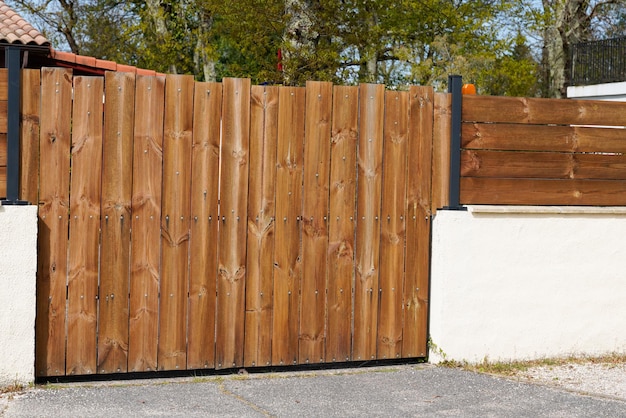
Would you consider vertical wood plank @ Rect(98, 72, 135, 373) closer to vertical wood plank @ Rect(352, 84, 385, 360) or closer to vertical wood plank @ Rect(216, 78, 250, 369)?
vertical wood plank @ Rect(216, 78, 250, 369)

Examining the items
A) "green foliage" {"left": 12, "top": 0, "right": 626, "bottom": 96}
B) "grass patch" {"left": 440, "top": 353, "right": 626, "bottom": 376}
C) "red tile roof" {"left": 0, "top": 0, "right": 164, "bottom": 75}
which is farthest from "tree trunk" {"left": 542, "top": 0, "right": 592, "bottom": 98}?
"grass patch" {"left": 440, "top": 353, "right": 626, "bottom": 376}

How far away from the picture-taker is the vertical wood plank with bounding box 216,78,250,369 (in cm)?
646

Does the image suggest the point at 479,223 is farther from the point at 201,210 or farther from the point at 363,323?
the point at 201,210

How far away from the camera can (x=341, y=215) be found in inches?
266

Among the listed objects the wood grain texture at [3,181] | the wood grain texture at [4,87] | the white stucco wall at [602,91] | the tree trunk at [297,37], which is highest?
the tree trunk at [297,37]

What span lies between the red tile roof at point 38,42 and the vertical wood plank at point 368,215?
6338mm

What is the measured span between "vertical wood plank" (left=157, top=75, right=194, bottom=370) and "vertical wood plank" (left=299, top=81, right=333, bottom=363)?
2.85ft

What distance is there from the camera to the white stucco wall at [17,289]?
593cm

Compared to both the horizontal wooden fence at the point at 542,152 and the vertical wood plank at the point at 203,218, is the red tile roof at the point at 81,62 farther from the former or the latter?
the horizontal wooden fence at the point at 542,152

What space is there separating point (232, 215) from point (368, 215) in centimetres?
104

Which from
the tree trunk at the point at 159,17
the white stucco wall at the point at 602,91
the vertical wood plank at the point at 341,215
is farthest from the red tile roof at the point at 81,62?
the tree trunk at the point at 159,17

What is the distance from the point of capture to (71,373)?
6.19 m

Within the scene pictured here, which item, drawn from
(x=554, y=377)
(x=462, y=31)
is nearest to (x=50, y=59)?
(x=554, y=377)

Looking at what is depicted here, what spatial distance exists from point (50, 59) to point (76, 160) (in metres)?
7.68
